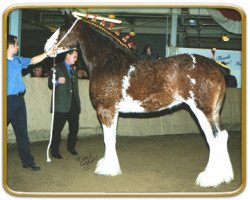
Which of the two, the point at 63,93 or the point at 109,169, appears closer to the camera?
the point at 109,169

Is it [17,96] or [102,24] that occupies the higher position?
[102,24]

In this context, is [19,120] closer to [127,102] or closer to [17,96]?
[17,96]

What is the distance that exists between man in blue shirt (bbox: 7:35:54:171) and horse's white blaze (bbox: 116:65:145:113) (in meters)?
1.25

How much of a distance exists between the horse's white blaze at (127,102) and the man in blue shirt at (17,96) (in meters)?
1.25

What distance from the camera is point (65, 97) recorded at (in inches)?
224

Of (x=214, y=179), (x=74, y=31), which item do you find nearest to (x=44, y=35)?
(x=74, y=31)

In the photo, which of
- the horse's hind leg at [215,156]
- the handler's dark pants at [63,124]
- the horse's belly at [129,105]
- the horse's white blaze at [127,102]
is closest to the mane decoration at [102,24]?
the horse's white blaze at [127,102]

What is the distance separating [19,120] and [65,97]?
105cm

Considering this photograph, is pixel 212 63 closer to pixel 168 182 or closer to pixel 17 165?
pixel 168 182

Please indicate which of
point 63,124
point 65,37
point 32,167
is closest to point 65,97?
point 63,124

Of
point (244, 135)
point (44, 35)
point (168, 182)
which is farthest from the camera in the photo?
point (44, 35)

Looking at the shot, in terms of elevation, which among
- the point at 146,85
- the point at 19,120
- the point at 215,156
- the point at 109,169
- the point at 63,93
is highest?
the point at 146,85

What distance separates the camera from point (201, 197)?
10.7 ft

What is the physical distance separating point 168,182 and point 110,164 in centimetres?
90
